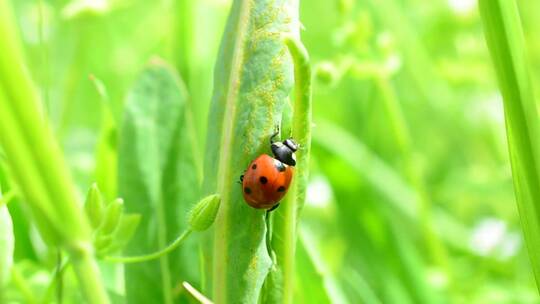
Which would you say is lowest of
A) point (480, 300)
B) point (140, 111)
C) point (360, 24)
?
point (480, 300)

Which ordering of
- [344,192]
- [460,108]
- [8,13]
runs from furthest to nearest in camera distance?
[460,108] → [344,192] → [8,13]

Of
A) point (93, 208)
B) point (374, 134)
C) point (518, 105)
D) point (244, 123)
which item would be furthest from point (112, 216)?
point (374, 134)

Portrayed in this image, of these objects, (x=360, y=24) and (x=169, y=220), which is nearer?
(x=169, y=220)

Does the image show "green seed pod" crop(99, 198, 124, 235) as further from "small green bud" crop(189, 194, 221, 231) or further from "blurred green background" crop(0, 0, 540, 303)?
"blurred green background" crop(0, 0, 540, 303)

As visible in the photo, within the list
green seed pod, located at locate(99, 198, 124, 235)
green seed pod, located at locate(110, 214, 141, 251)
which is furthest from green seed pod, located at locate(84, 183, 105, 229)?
green seed pod, located at locate(110, 214, 141, 251)

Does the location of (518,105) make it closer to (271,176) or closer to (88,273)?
(271,176)

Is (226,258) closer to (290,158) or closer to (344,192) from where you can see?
(290,158)

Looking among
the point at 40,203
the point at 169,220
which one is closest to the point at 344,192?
the point at 169,220
